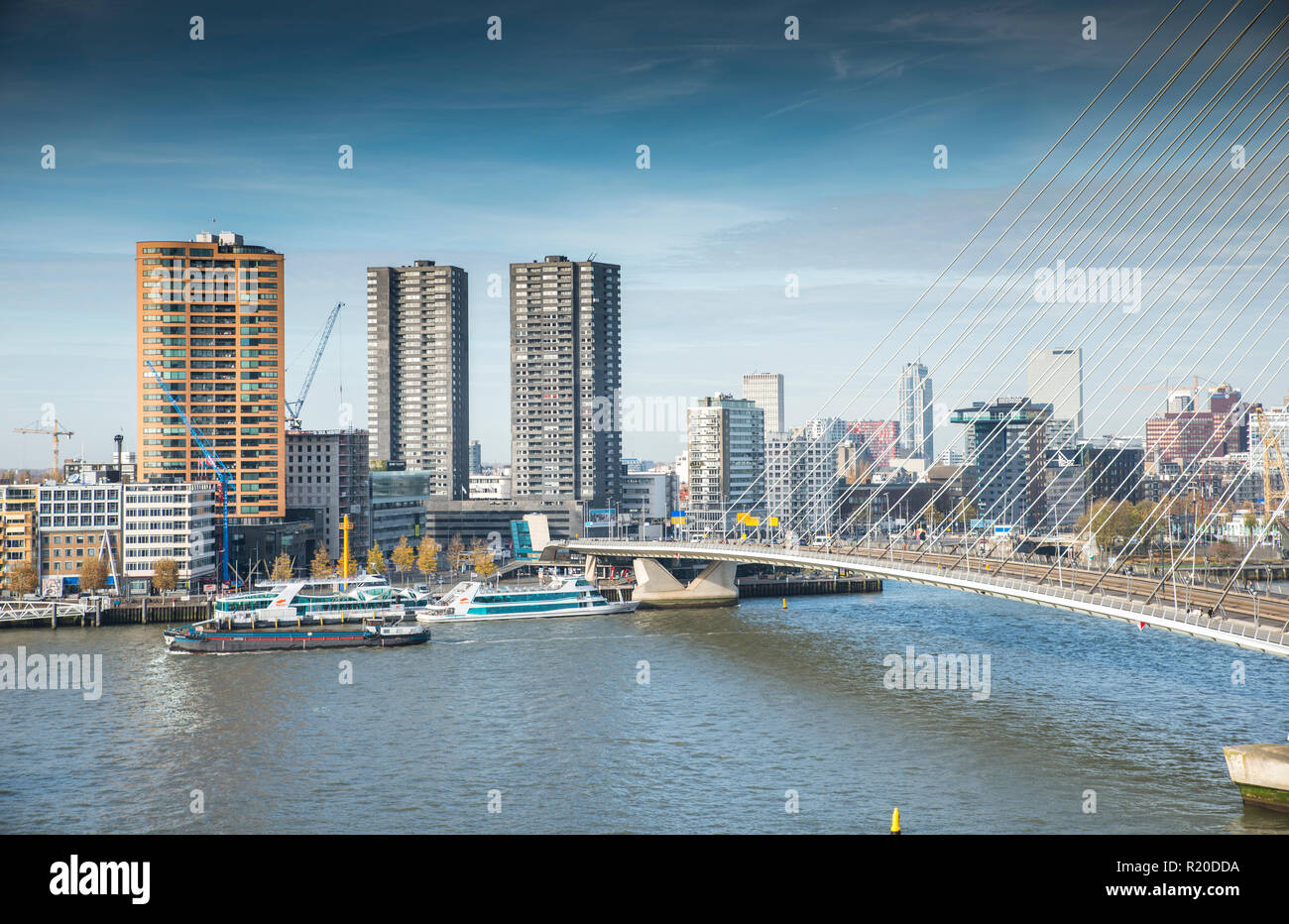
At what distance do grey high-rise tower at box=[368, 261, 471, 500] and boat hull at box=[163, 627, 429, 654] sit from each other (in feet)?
149

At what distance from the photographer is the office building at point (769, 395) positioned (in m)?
112

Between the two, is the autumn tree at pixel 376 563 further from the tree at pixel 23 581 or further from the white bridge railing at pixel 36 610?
the white bridge railing at pixel 36 610

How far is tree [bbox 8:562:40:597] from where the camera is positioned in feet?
107

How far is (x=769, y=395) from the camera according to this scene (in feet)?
376

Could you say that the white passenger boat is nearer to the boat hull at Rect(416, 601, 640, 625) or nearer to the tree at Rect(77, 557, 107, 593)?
the boat hull at Rect(416, 601, 640, 625)

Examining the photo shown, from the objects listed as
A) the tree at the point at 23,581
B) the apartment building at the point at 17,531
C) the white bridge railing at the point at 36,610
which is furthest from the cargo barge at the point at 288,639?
the apartment building at the point at 17,531
